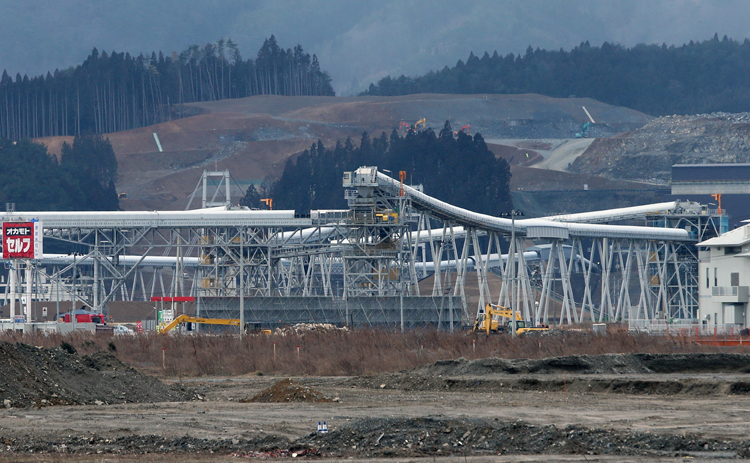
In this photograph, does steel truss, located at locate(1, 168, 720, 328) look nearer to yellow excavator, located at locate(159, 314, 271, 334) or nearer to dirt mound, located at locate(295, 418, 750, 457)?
yellow excavator, located at locate(159, 314, 271, 334)

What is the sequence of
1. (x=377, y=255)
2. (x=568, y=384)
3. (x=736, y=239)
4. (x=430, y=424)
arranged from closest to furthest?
1. (x=430, y=424)
2. (x=568, y=384)
3. (x=736, y=239)
4. (x=377, y=255)

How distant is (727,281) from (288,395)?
49.9m

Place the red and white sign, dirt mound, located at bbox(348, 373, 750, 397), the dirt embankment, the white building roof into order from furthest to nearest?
1. the red and white sign
2. the white building roof
3. the dirt embankment
4. dirt mound, located at bbox(348, 373, 750, 397)

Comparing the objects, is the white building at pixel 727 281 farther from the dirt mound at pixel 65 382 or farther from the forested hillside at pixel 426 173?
the forested hillside at pixel 426 173

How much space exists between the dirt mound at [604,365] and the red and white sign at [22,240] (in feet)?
183

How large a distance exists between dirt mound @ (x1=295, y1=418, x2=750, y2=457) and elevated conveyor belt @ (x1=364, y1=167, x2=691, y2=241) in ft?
204

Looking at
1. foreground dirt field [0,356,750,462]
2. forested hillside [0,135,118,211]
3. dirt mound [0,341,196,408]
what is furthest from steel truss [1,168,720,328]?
forested hillside [0,135,118,211]

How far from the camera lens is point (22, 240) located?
296 ft

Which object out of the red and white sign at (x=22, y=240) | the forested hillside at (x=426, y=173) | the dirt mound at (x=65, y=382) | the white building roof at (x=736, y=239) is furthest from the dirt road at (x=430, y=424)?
the forested hillside at (x=426, y=173)

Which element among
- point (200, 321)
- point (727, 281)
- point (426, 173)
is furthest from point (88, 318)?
point (426, 173)

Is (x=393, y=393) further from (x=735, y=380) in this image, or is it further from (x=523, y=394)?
(x=735, y=380)

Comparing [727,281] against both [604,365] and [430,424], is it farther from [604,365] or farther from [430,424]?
[430,424]

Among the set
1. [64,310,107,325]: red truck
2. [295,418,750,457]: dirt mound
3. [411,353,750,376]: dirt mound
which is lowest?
[64,310,107,325]: red truck

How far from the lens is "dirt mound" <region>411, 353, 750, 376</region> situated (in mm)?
41375
